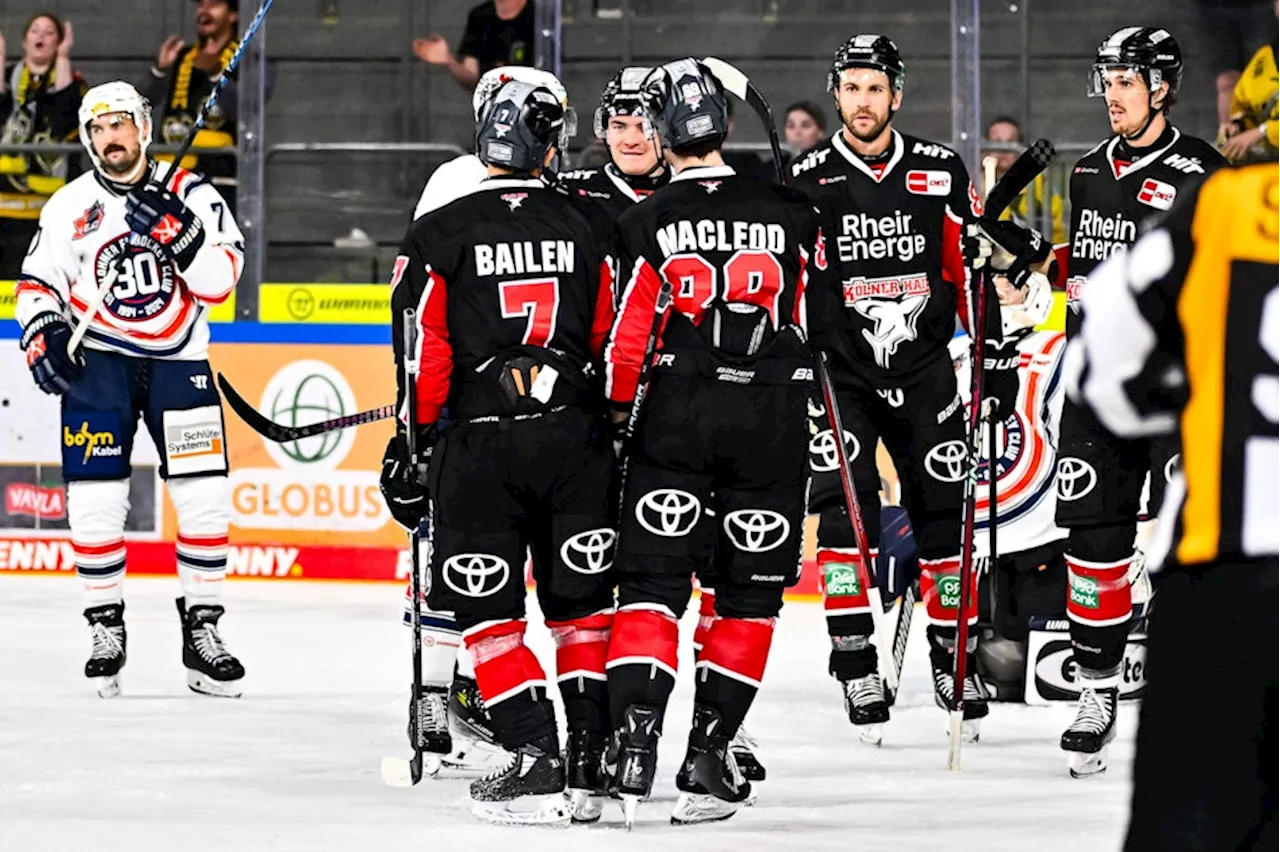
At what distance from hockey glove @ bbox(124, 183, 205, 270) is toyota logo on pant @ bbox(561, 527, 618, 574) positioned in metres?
2.14

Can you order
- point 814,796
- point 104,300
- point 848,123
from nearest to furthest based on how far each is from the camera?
point 814,796
point 848,123
point 104,300

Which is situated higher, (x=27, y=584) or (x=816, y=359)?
(x=816, y=359)

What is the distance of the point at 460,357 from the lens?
14.6ft

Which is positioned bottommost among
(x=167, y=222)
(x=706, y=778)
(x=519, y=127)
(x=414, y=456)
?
(x=706, y=778)

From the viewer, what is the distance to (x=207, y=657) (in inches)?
242

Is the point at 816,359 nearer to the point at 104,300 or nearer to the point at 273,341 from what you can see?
the point at 104,300

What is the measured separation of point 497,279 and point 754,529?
72 cm

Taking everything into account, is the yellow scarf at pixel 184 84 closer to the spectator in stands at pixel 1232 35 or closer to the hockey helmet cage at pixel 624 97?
the spectator in stands at pixel 1232 35

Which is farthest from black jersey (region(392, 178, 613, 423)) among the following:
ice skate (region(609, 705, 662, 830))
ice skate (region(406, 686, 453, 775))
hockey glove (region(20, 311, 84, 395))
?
hockey glove (region(20, 311, 84, 395))

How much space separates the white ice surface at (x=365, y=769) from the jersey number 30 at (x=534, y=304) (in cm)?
98

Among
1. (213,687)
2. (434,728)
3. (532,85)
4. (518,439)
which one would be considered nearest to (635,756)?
(518,439)

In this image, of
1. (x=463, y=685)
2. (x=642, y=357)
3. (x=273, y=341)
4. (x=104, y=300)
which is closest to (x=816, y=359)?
(x=642, y=357)

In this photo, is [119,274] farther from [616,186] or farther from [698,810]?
[698,810]

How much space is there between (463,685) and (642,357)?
1144mm
